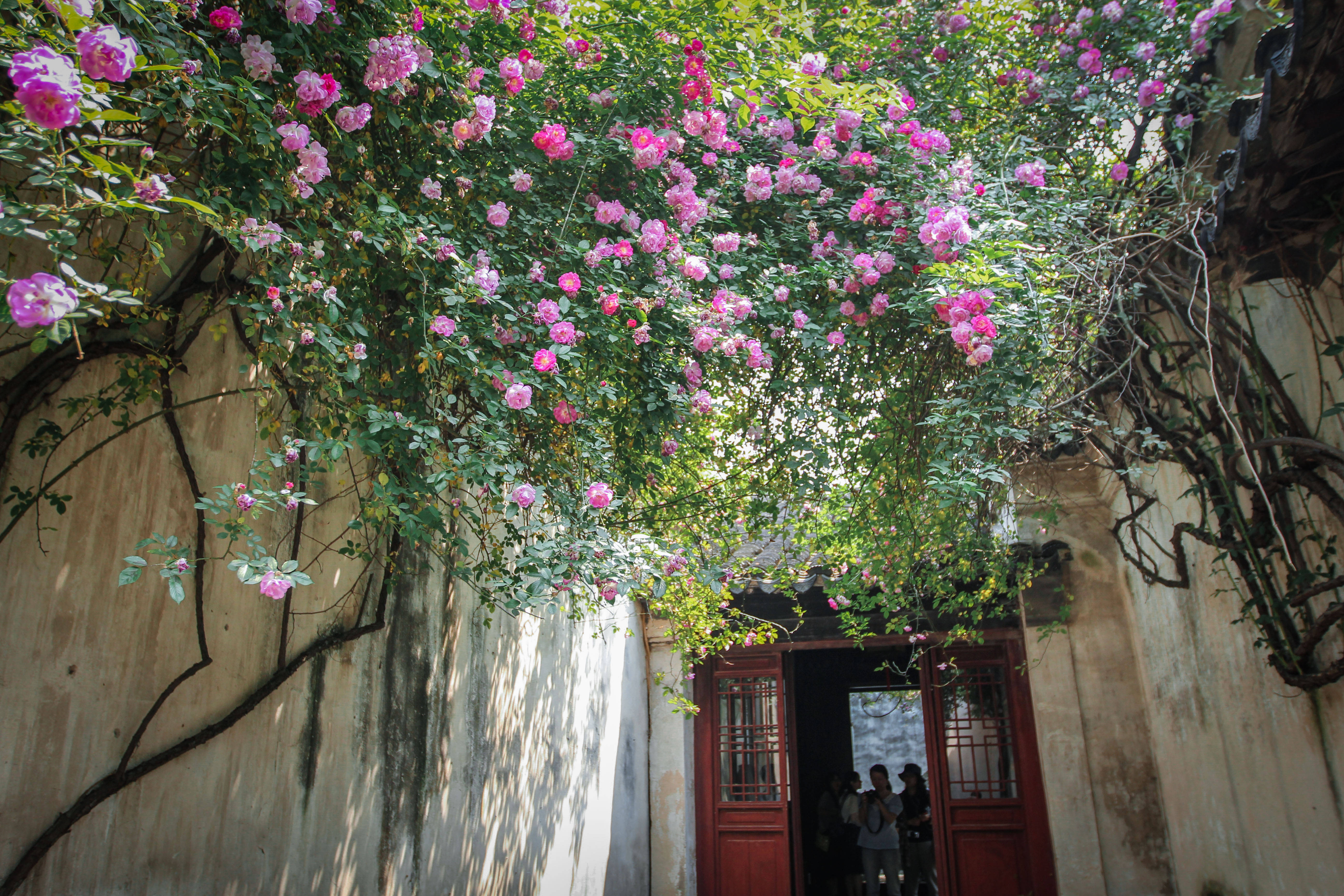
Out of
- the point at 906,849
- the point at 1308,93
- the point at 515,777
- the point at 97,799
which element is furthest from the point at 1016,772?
the point at 97,799

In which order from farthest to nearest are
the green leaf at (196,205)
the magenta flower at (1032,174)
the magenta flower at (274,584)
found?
the magenta flower at (1032,174)
the magenta flower at (274,584)
the green leaf at (196,205)

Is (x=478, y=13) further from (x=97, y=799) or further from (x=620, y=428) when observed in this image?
(x=97, y=799)

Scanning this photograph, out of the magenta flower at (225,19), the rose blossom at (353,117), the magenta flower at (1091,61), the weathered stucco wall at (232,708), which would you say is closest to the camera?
the magenta flower at (225,19)

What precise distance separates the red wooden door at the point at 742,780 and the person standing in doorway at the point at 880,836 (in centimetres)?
75

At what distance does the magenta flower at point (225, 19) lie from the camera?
215 centimetres

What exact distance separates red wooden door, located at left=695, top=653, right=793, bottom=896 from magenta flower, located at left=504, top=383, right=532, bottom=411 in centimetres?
540

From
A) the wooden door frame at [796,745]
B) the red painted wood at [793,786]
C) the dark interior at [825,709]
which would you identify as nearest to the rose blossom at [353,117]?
the wooden door frame at [796,745]

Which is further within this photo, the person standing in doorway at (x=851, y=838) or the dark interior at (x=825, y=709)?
the dark interior at (x=825, y=709)

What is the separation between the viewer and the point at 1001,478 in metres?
2.98

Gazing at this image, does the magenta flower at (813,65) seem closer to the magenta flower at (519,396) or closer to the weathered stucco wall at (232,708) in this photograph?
the magenta flower at (519,396)

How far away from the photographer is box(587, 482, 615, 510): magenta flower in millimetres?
2902

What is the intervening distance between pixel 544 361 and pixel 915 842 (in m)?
7.02

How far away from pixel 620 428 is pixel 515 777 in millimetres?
2746

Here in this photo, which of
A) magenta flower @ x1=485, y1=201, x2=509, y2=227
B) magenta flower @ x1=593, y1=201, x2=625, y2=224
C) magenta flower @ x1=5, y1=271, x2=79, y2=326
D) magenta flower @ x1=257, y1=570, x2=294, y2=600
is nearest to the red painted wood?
magenta flower @ x1=593, y1=201, x2=625, y2=224
